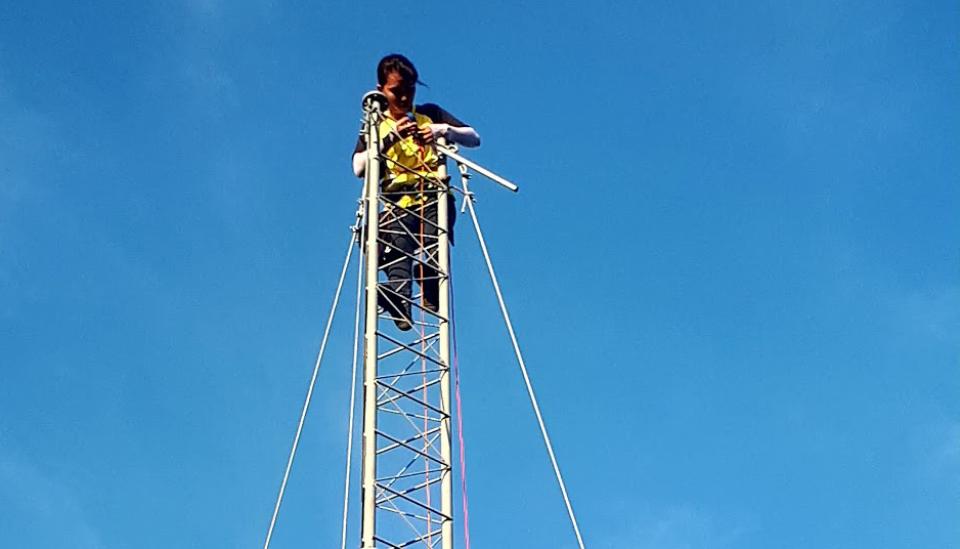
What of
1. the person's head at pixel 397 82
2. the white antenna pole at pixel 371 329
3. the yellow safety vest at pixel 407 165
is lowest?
the white antenna pole at pixel 371 329

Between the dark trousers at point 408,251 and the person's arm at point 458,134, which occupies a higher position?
the person's arm at point 458,134

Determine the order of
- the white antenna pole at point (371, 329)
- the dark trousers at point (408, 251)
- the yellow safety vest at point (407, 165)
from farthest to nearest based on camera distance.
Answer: the yellow safety vest at point (407, 165), the dark trousers at point (408, 251), the white antenna pole at point (371, 329)

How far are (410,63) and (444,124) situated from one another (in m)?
0.82

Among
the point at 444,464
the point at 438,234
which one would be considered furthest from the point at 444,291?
the point at 444,464

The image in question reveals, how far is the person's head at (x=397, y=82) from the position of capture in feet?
59.1

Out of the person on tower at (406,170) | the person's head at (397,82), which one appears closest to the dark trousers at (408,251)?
the person on tower at (406,170)

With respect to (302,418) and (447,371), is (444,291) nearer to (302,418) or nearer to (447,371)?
(447,371)

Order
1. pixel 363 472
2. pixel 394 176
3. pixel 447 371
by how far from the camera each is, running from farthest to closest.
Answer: pixel 394 176
pixel 447 371
pixel 363 472

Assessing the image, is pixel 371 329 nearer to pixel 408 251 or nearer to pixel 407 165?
pixel 408 251

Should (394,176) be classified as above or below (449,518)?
above

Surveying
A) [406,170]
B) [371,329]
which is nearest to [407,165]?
[406,170]

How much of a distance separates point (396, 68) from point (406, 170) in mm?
1252

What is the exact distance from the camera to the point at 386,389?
16.0 metres

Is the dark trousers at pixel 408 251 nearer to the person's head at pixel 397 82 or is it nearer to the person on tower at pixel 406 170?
the person on tower at pixel 406 170
